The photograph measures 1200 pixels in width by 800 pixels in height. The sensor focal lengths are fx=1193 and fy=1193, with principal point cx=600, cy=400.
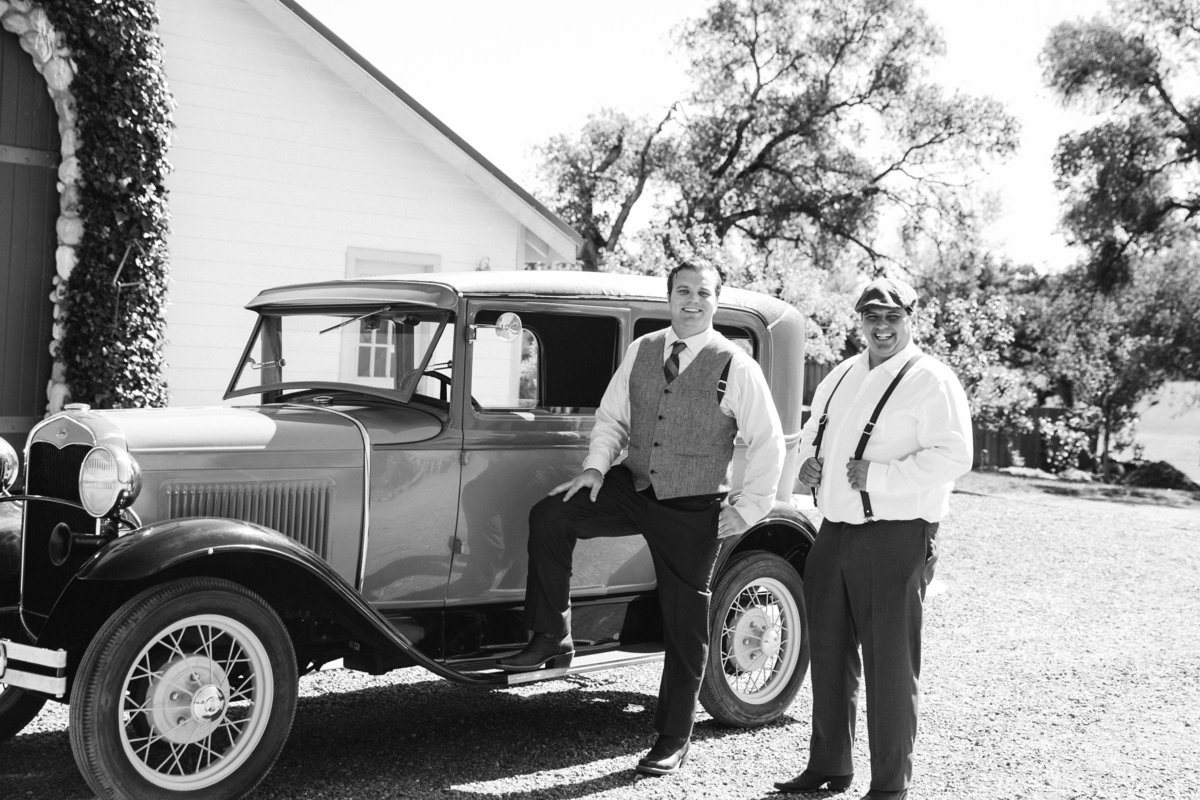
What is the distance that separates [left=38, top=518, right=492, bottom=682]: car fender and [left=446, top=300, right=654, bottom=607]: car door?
0.64 meters

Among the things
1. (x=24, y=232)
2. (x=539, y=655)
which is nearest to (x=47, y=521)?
(x=539, y=655)

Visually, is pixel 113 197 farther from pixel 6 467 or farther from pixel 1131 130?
pixel 1131 130

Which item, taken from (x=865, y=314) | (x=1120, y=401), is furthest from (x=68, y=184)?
(x=1120, y=401)

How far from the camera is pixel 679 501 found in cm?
483

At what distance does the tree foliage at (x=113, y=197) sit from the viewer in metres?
9.32

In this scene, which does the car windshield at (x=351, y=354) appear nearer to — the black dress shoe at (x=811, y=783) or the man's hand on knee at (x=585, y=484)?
the man's hand on knee at (x=585, y=484)

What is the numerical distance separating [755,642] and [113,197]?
21.6ft

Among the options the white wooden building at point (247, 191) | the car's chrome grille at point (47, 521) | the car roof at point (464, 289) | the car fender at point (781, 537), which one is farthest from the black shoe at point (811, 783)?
the white wooden building at point (247, 191)

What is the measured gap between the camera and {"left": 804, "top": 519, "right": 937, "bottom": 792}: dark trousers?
436 centimetres

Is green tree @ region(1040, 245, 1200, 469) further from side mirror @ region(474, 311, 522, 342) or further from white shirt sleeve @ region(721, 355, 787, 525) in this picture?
side mirror @ region(474, 311, 522, 342)

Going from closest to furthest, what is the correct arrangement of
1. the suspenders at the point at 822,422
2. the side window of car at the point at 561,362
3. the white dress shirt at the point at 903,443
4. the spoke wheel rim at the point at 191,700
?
the spoke wheel rim at the point at 191,700 → the white dress shirt at the point at 903,443 → the suspenders at the point at 822,422 → the side window of car at the point at 561,362

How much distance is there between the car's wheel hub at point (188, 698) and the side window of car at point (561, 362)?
180 centimetres

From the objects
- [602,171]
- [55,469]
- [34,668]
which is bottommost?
[34,668]

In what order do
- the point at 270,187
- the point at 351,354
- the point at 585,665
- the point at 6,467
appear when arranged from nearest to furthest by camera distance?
the point at 585,665
the point at 6,467
the point at 351,354
the point at 270,187
